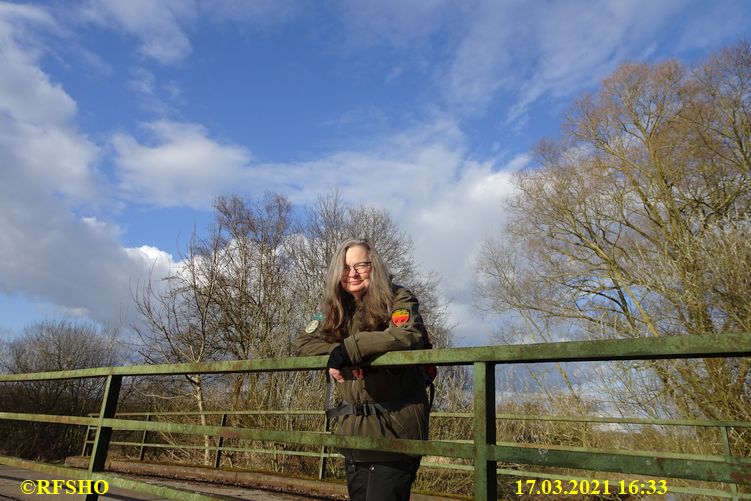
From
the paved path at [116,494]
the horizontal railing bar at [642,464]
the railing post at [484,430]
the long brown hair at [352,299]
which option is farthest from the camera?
the paved path at [116,494]

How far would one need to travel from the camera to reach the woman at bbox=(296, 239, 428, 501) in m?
1.96

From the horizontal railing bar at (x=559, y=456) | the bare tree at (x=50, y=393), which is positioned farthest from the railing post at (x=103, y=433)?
the bare tree at (x=50, y=393)

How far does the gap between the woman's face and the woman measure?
27 mm

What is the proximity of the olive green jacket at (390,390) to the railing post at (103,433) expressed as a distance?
1561mm

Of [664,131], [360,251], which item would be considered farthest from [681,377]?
[664,131]

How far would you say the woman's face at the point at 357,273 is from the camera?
238 centimetres

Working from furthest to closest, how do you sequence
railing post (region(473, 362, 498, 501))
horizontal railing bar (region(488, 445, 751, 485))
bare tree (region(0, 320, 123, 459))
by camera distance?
bare tree (region(0, 320, 123, 459)), railing post (region(473, 362, 498, 501)), horizontal railing bar (region(488, 445, 751, 485))

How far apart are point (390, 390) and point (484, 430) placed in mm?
465

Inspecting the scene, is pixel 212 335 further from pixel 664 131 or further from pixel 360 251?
pixel 360 251

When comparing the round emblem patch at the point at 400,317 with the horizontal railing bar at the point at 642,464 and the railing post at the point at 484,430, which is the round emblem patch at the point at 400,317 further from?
the horizontal railing bar at the point at 642,464

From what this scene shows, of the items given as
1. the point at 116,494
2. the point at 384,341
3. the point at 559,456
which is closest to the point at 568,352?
the point at 559,456

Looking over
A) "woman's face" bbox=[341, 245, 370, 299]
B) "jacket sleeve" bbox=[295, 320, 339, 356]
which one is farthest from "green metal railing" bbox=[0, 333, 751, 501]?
"woman's face" bbox=[341, 245, 370, 299]

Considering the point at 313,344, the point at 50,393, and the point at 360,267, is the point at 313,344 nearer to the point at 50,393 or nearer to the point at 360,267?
the point at 360,267

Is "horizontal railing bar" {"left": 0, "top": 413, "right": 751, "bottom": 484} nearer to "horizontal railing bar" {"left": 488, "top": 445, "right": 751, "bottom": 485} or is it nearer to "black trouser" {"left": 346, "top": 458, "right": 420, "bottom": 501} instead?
"horizontal railing bar" {"left": 488, "top": 445, "right": 751, "bottom": 485}
